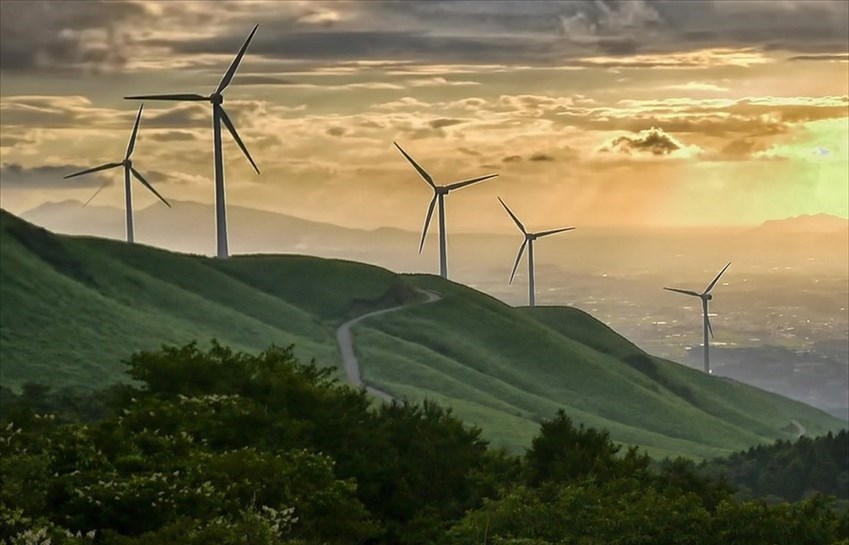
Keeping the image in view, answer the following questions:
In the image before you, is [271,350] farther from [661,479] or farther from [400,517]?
[661,479]

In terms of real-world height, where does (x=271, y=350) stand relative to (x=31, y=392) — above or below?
above

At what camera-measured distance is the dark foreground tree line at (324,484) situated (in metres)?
46.4

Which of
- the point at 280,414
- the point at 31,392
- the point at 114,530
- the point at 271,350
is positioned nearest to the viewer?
the point at 114,530

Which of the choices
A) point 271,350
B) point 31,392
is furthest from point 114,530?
point 31,392

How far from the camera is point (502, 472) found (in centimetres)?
6419

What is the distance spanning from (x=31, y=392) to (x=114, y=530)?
101m

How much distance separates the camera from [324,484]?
53.1 metres

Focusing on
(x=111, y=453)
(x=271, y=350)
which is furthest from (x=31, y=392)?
(x=111, y=453)

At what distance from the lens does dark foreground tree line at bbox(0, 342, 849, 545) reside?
46.4 meters

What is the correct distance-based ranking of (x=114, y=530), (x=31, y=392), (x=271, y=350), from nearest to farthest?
(x=114, y=530)
(x=271, y=350)
(x=31, y=392)

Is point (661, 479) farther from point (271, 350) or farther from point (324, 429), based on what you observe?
point (271, 350)

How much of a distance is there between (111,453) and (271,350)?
85.1ft

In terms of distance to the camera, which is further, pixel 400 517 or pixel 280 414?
pixel 280 414

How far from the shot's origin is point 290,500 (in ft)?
165
